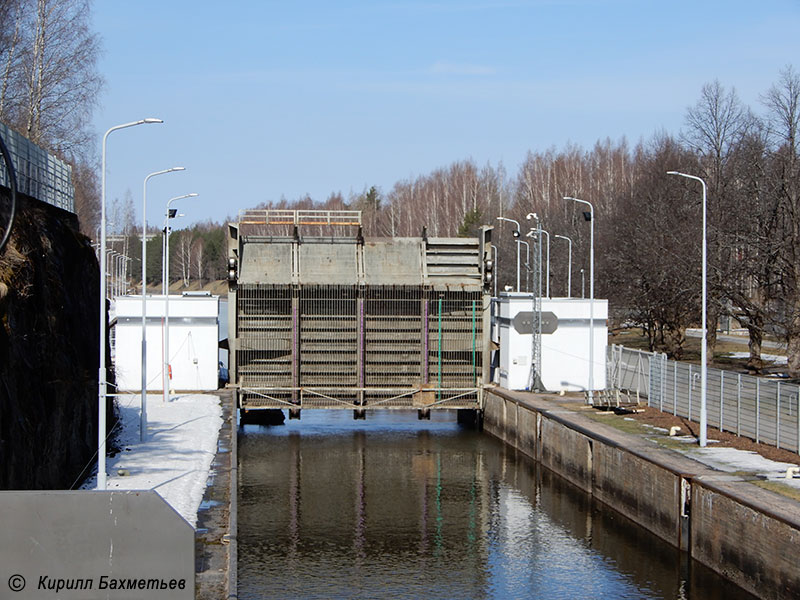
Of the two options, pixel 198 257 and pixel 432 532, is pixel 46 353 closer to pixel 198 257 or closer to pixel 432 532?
pixel 432 532

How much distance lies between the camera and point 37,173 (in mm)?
19453

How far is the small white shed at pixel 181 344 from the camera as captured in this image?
34.7 metres

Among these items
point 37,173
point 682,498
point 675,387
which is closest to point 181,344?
point 37,173

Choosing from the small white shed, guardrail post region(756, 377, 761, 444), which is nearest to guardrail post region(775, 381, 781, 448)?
guardrail post region(756, 377, 761, 444)

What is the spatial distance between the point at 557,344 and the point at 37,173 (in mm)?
20309

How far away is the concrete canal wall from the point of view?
49.4 ft

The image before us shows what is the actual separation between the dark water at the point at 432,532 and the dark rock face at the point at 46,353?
152 inches

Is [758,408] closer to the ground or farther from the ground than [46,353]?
closer to the ground

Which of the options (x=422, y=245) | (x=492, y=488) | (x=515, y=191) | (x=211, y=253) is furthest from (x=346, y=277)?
(x=211, y=253)

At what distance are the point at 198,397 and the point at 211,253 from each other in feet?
307

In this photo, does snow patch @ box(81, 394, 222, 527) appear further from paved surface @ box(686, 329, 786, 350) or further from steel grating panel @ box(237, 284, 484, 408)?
paved surface @ box(686, 329, 786, 350)

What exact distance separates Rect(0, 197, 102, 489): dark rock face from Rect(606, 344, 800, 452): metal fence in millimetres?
13849

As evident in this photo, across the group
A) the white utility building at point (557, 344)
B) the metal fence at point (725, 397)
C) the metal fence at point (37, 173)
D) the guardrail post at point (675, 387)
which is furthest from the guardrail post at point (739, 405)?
the metal fence at point (37, 173)

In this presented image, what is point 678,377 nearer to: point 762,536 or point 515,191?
point 762,536
